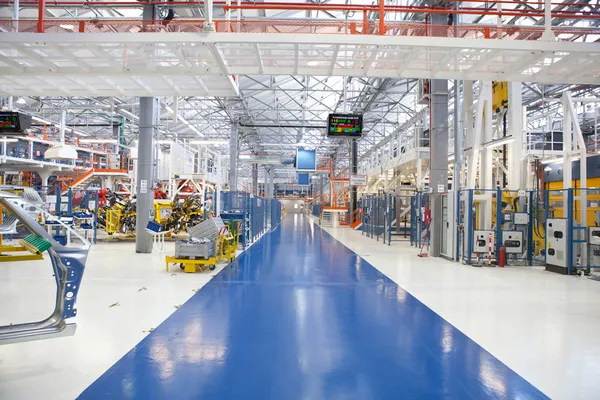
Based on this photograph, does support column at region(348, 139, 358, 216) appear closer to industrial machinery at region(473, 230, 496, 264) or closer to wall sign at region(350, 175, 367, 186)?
wall sign at region(350, 175, 367, 186)

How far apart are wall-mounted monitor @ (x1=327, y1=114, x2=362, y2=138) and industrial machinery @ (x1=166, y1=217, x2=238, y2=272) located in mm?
7549

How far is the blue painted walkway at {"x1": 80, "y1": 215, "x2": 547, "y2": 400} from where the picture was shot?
3.41 m

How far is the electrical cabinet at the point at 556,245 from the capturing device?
9547 mm

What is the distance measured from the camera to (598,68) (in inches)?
282

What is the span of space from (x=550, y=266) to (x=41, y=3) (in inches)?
517

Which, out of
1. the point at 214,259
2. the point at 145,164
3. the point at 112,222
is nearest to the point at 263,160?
the point at 112,222

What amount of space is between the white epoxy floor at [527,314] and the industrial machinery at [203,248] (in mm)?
4431

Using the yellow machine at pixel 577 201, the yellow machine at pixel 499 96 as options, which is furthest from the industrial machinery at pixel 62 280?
the yellow machine at pixel 499 96

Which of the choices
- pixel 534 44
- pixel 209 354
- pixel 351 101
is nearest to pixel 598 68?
pixel 534 44

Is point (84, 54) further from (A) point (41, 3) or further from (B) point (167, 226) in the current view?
(B) point (167, 226)

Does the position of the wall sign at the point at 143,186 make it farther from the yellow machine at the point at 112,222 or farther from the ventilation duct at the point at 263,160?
the ventilation duct at the point at 263,160

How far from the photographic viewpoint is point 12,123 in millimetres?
11984

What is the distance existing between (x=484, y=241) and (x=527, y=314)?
5163 millimetres

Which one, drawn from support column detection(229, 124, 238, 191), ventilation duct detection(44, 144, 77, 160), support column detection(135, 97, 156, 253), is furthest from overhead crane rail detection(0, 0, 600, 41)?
support column detection(229, 124, 238, 191)
